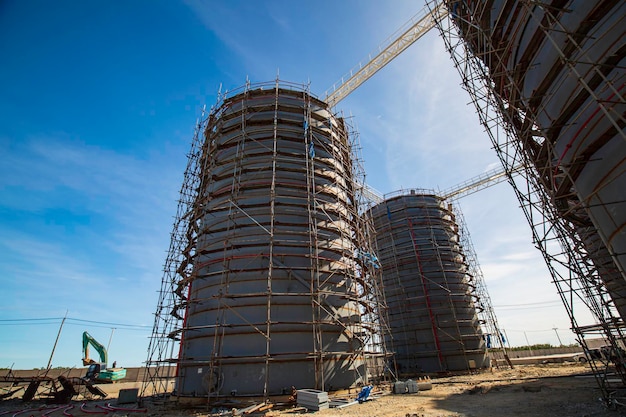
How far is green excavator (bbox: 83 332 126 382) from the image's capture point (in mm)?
21734

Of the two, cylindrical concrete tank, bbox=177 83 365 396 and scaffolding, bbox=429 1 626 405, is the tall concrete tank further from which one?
cylindrical concrete tank, bbox=177 83 365 396

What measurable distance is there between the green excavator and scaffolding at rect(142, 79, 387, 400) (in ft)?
34.4

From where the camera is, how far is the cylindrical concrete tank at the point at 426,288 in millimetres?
21828

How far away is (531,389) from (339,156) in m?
13.4

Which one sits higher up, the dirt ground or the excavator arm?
the excavator arm

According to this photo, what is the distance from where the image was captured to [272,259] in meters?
13.5

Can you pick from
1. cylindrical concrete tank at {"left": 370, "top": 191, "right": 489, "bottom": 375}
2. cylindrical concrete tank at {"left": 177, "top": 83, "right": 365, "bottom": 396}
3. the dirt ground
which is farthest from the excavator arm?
cylindrical concrete tank at {"left": 370, "top": 191, "right": 489, "bottom": 375}

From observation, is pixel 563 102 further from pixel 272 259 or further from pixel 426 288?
pixel 426 288

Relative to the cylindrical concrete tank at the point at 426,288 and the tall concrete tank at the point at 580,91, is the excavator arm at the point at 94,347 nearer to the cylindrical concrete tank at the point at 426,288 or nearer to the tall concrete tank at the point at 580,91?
the cylindrical concrete tank at the point at 426,288

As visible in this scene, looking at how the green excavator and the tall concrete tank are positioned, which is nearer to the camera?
A: the tall concrete tank

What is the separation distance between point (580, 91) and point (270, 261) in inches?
419

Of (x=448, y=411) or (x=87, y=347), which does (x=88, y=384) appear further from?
(x=448, y=411)

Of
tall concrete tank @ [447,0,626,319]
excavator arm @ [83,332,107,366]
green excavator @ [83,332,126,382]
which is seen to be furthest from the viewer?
excavator arm @ [83,332,107,366]

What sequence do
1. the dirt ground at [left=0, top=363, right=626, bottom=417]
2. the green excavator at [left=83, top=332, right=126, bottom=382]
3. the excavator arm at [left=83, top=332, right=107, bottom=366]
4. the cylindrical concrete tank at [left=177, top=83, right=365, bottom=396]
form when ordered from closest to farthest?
the dirt ground at [left=0, top=363, right=626, bottom=417], the cylindrical concrete tank at [left=177, top=83, right=365, bottom=396], the green excavator at [left=83, top=332, right=126, bottom=382], the excavator arm at [left=83, top=332, right=107, bottom=366]
